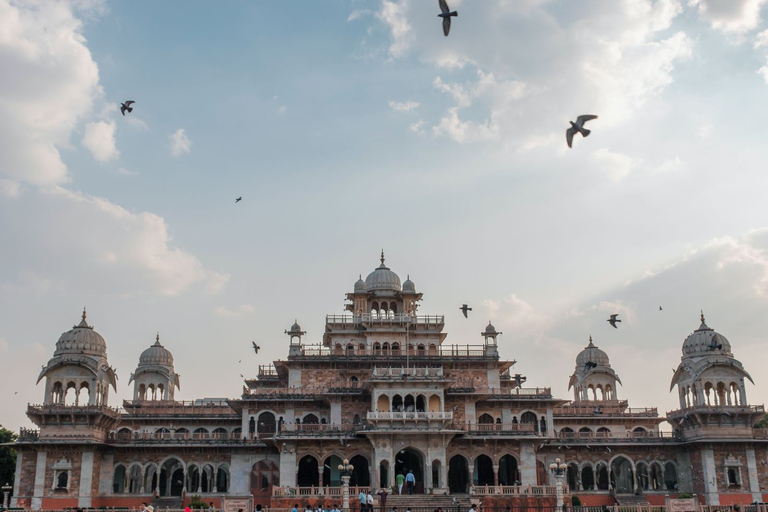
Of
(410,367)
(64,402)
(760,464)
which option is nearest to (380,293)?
(410,367)

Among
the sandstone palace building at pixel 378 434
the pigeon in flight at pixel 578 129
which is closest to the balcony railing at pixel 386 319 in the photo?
the sandstone palace building at pixel 378 434

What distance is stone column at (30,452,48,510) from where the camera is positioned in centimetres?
5503

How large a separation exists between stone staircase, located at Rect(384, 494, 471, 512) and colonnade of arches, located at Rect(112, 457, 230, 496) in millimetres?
16490

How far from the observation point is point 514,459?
5828 cm

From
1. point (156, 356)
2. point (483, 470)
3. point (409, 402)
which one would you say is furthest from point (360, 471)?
point (156, 356)

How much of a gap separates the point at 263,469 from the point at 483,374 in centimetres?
1824

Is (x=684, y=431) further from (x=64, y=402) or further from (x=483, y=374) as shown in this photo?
(x=64, y=402)

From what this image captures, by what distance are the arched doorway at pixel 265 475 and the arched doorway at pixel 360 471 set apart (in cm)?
590

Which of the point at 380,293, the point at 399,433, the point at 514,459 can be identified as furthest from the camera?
the point at 380,293

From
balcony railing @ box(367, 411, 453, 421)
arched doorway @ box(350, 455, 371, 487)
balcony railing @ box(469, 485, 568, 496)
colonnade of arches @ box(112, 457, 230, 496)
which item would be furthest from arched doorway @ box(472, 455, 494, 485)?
colonnade of arches @ box(112, 457, 230, 496)

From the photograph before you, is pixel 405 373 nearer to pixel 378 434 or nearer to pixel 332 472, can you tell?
pixel 378 434

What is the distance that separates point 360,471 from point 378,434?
5897 millimetres

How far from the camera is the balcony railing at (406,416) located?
53.7 metres

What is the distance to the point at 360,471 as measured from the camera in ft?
190
